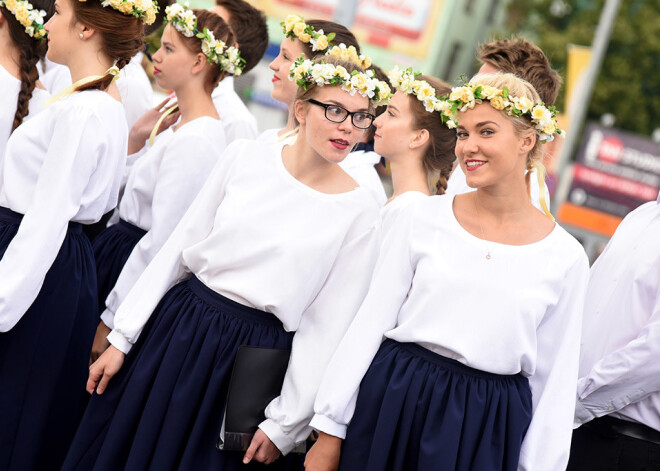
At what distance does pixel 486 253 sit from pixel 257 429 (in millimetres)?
1113

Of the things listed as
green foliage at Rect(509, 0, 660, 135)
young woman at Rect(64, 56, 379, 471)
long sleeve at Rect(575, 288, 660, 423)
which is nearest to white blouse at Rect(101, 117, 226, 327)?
young woman at Rect(64, 56, 379, 471)

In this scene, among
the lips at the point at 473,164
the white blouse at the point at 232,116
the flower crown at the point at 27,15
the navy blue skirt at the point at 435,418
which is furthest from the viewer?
the white blouse at the point at 232,116

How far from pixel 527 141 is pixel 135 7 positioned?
1.79 meters

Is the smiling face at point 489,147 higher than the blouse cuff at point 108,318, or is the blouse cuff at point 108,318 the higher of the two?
the smiling face at point 489,147

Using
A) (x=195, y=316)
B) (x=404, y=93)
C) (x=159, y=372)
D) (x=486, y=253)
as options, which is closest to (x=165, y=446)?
(x=159, y=372)

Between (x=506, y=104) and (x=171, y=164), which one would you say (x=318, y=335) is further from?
(x=171, y=164)

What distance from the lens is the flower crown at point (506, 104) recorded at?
326cm

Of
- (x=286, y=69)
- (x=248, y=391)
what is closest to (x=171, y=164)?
(x=286, y=69)

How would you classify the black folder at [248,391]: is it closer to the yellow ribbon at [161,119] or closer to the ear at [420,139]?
the ear at [420,139]

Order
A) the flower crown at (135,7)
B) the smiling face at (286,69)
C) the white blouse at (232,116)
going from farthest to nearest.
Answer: the white blouse at (232,116) < the smiling face at (286,69) < the flower crown at (135,7)

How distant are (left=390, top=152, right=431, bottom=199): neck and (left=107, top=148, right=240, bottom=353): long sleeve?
0.95 meters

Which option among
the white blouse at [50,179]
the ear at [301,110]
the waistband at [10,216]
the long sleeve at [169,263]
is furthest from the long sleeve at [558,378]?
the waistband at [10,216]

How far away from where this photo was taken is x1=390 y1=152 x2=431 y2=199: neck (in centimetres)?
419

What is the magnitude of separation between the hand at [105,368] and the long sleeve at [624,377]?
1918mm
